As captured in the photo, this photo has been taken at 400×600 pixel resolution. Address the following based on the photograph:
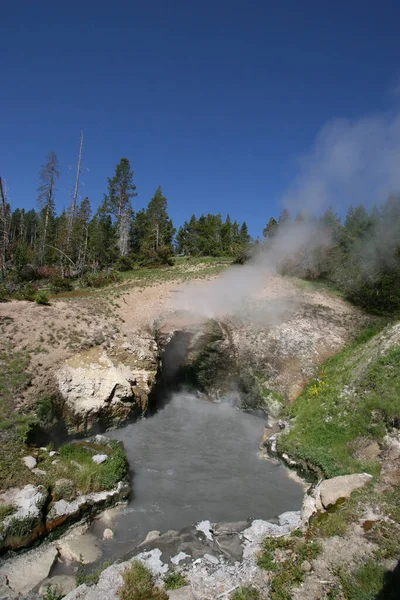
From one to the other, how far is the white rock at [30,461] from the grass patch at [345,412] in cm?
886

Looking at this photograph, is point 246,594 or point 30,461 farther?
point 30,461

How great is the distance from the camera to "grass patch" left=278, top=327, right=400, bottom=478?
11.6 meters

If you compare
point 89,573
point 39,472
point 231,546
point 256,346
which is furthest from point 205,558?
point 256,346

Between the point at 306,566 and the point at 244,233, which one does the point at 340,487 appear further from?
the point at 244,233

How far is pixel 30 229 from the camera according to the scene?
88.3m

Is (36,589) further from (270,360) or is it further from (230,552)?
(270,360)

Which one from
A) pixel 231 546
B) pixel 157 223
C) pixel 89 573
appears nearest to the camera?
pixel 89 573

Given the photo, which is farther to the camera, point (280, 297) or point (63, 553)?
point (280, 297)

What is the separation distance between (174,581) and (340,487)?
5208mm

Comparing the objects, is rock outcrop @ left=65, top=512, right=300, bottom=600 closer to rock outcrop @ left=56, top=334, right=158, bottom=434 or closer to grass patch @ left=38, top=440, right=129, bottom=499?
grass patch @ left=38, top=440, right=129, bottom=499

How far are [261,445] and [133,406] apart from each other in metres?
6.01

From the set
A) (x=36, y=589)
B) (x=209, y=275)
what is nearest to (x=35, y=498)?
(x=36, y=589)

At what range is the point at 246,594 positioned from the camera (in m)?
6.45

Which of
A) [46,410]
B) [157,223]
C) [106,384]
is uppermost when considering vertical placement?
[157,223]
